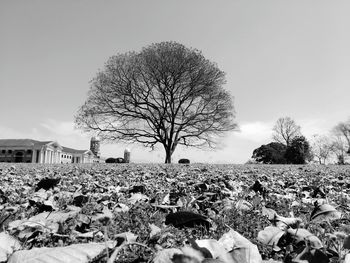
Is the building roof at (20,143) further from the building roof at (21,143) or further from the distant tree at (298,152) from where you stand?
the distant tree at (298,152)

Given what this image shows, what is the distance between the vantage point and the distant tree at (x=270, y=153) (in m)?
48.4

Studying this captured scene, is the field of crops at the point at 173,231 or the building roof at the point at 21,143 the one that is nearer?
the field of crops at the point at 173,231

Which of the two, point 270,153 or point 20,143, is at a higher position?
point 20,143

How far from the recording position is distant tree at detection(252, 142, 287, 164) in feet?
159

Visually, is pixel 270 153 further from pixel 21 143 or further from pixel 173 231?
pixel 21 143

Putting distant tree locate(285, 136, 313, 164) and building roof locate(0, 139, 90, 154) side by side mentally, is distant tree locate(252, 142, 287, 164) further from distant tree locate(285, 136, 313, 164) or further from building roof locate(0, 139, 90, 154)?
building roof locate(0, 139, 90, 154)

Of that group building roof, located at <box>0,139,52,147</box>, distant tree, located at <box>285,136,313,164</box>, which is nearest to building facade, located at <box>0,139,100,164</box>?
building roof, located at <box>0,139,52,147</box>

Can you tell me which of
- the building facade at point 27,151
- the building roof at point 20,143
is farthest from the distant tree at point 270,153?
the building roof at point 20,143

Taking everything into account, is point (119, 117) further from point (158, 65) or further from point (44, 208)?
point (44, 208)

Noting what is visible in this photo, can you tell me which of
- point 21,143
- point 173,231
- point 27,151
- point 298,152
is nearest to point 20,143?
point 21,143

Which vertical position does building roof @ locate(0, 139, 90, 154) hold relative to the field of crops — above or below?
above

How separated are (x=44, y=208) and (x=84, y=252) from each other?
104 centimetres

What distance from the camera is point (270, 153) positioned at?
169 feet

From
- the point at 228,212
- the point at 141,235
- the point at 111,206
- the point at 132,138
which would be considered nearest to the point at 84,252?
the point at 141,235
